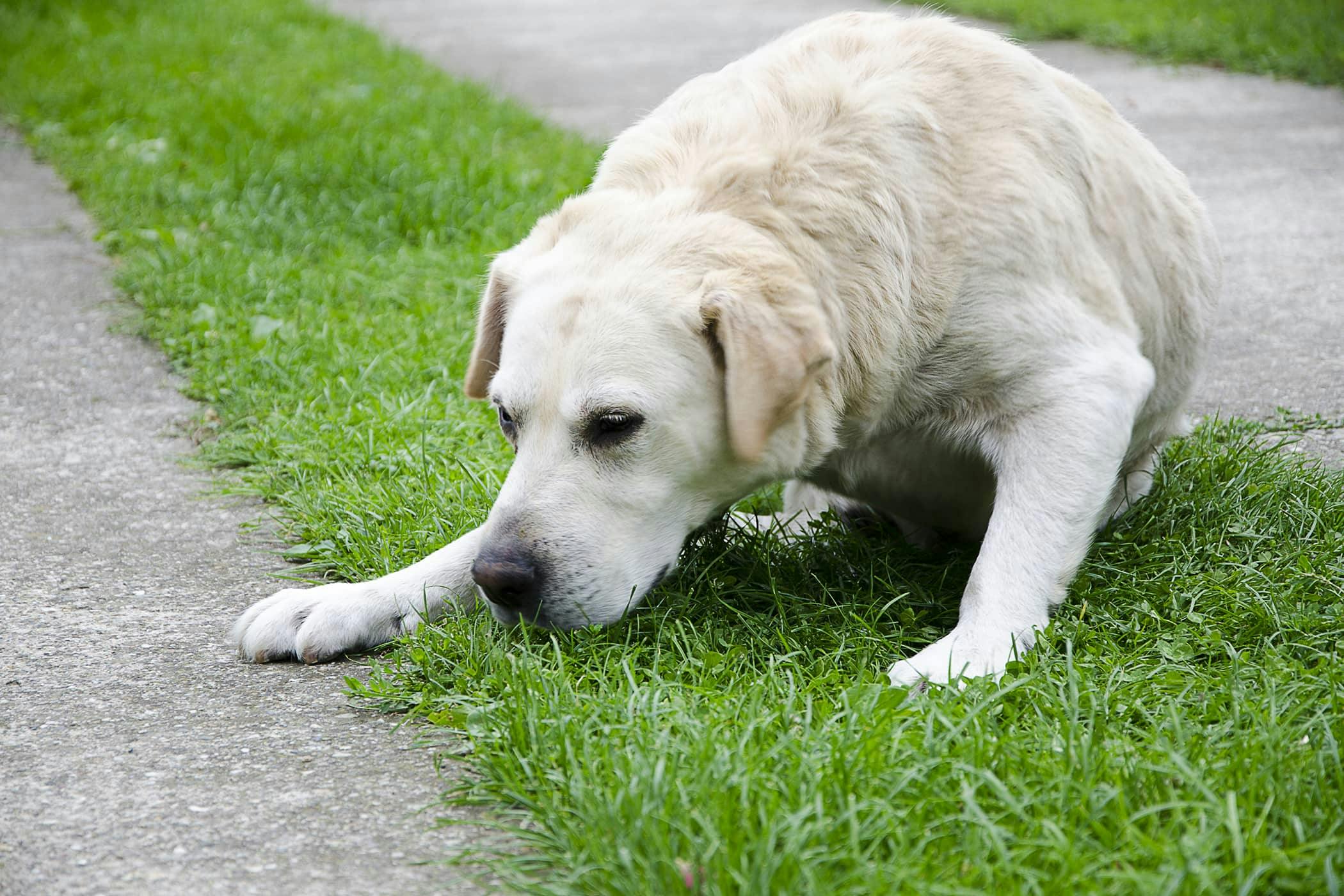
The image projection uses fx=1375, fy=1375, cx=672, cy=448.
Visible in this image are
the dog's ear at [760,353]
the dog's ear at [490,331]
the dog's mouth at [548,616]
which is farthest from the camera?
the dog's ear at [490,331]

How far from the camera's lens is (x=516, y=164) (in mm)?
7535

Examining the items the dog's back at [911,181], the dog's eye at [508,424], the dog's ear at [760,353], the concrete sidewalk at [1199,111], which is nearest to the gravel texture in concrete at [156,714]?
the dog's eye at [508,424]

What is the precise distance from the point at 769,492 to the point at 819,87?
145 centimetres

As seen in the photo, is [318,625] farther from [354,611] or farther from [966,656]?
[966,656]

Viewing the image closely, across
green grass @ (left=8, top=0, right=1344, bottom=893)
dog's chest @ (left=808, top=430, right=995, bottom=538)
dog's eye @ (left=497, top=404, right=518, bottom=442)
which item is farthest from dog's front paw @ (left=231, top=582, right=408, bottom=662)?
dog's chest @ (left=808, top=430, right=995, bottom=538)

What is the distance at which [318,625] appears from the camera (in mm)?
3176

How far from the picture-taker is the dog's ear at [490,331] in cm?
329

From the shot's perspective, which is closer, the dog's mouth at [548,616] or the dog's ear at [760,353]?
the dog's ear at [760,353]

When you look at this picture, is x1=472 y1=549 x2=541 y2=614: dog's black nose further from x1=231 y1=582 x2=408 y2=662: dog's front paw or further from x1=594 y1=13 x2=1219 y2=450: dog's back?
x1=594 y1=13 x2=1219 y2=450: dog's back

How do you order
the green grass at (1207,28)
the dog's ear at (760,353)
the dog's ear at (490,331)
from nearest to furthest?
1. the dog's ear at (760,353)
2. the dog's ear at (490,331)
3. the green grass at (1207,28)

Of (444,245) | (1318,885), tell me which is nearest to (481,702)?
(1318,885)

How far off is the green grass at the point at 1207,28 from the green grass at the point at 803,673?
651 centimetres

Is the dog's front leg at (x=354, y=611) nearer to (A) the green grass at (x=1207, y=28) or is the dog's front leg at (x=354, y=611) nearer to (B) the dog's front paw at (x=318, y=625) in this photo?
(B) the dog's front paw at (x=318, y=625)

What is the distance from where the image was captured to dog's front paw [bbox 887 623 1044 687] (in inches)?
113
